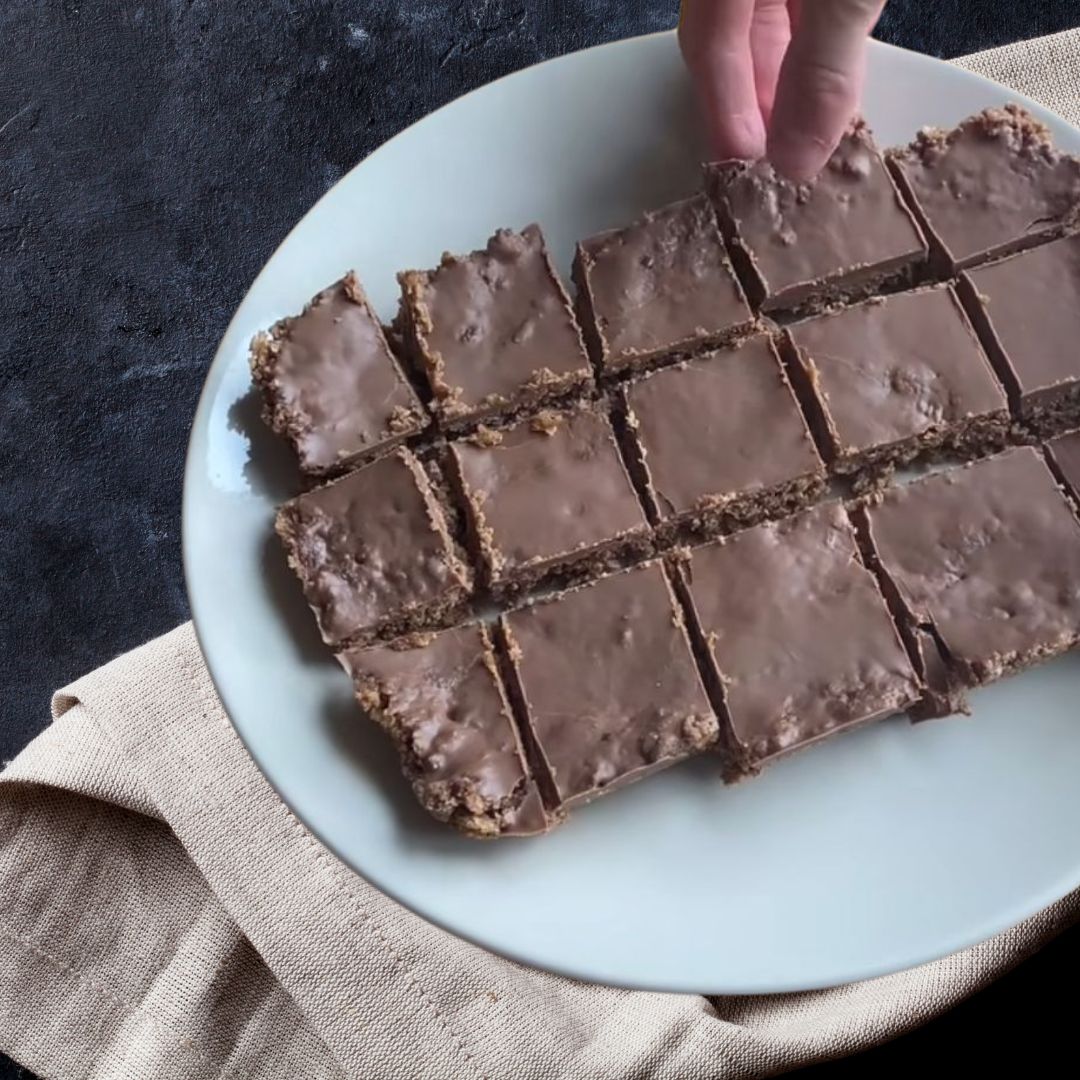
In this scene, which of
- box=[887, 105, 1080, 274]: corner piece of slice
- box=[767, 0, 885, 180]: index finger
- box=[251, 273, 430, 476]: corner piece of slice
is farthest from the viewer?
box=[887, 105, 1080, 274]: corner piece of slice

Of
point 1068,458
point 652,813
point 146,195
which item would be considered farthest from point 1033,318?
point 146,195

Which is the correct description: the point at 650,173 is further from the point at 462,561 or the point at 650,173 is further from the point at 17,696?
the point at 17,696

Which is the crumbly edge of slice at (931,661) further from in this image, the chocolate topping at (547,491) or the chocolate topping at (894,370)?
the chocolate topping at (547,491)

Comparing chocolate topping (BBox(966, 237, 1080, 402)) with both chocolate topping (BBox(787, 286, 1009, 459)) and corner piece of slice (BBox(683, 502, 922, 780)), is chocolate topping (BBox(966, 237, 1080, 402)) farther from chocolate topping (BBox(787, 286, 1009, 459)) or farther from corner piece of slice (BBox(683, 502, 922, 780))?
corner piece of slice (BBox(683, 502, 922, 780))

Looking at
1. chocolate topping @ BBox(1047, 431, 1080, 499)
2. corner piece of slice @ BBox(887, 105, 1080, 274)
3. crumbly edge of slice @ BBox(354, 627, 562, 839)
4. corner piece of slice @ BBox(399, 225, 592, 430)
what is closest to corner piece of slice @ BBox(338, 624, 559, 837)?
crumbly edge of slice @ BBox(354, 627, 562, 839)

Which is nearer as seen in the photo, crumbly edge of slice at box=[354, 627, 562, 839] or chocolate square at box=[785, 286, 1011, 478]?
crumbly edge of slice at box=[354, 627, 562, 839]

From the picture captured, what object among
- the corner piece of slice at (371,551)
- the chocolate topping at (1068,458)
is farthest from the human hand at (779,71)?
the corner piece of slice at (371,551)

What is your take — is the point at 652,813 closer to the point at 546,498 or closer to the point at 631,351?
the point at 546,498
